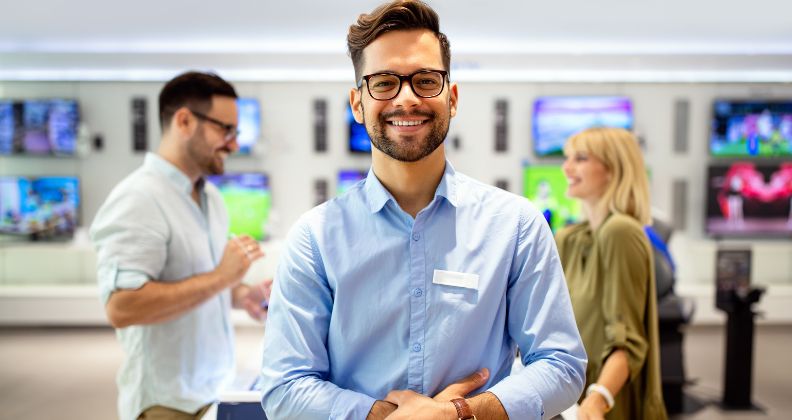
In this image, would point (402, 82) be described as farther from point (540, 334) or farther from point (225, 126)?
point (225, 126)

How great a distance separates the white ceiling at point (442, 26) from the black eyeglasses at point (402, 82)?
11.3 feet

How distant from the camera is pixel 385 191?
1.22 m

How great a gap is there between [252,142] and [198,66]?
2.92 ft

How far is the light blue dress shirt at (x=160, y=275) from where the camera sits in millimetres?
1901

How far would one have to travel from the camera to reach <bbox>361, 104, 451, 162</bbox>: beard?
45.8 inches

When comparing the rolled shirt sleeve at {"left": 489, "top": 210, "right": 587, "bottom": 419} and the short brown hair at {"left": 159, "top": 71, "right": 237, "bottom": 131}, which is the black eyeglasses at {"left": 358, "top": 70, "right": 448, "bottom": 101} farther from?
the short brown hair at {"left": 159, "top": 71, "right": 237, "bottom": 131}

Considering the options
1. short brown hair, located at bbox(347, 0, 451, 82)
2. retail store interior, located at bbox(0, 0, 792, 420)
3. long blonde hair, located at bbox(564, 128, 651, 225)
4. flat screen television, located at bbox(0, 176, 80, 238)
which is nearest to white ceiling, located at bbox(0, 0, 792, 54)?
retail store interior, located at bbox(0, 0, 792, 420)

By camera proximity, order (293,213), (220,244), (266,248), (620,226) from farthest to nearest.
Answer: (293,213), (266,248), (220,244), (620,226)

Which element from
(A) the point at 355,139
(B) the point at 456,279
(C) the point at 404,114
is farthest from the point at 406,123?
(A) the point at 355,139

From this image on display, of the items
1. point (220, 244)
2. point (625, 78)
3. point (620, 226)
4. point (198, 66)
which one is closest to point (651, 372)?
point (620, 226)

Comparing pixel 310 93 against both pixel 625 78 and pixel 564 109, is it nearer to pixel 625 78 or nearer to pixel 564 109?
pixel 564 109

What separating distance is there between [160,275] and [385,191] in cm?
111

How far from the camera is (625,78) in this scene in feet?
20.0

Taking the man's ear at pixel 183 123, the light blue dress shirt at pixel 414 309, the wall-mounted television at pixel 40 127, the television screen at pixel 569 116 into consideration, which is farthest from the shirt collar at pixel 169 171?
the wall-mounted television at pixel 40 127
